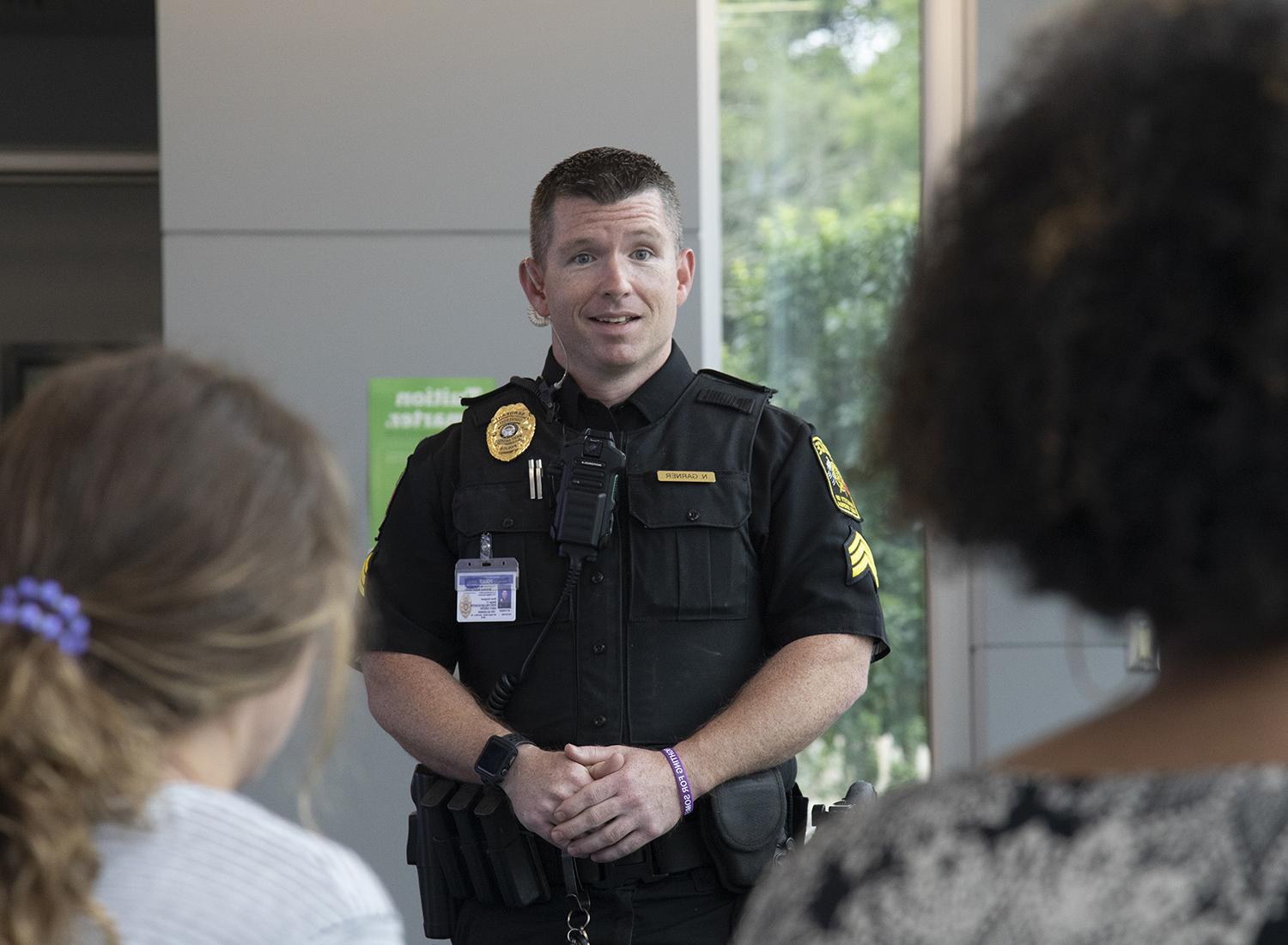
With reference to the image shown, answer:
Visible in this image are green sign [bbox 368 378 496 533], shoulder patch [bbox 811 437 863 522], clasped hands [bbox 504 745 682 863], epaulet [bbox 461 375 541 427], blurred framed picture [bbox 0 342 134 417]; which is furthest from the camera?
blurred framed picture [bbox 0 342 134 417]

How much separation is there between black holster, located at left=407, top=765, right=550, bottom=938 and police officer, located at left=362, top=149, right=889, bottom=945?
0.04 metres

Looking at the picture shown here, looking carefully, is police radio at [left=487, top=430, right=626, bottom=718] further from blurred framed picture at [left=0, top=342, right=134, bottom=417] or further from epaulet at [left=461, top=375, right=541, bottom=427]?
blurred framed picture at [left=0, top=342, right=134, bottom=417]

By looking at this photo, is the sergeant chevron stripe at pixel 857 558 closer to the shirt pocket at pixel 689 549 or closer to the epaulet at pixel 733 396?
the shirt pocket at pixel 689 549

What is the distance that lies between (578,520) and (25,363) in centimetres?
387

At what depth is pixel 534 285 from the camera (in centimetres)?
283

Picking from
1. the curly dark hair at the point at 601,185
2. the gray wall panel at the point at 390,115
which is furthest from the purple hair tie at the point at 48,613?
the gray wall panel at the point at 390,115

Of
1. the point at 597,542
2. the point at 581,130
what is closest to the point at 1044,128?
the point at 597,542

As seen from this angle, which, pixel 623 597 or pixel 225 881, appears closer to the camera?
pixel 225 881

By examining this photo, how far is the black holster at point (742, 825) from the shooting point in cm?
241

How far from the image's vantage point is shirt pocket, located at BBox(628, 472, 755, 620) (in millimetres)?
2543

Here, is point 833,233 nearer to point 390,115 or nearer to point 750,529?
point 390,115

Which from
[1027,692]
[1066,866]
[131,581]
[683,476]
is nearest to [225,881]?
[131,581]

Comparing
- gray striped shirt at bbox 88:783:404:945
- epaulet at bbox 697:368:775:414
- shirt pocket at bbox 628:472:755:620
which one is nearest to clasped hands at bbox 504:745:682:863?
shirt pocket at bbox 628:472:755:620

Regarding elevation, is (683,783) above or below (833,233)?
below
